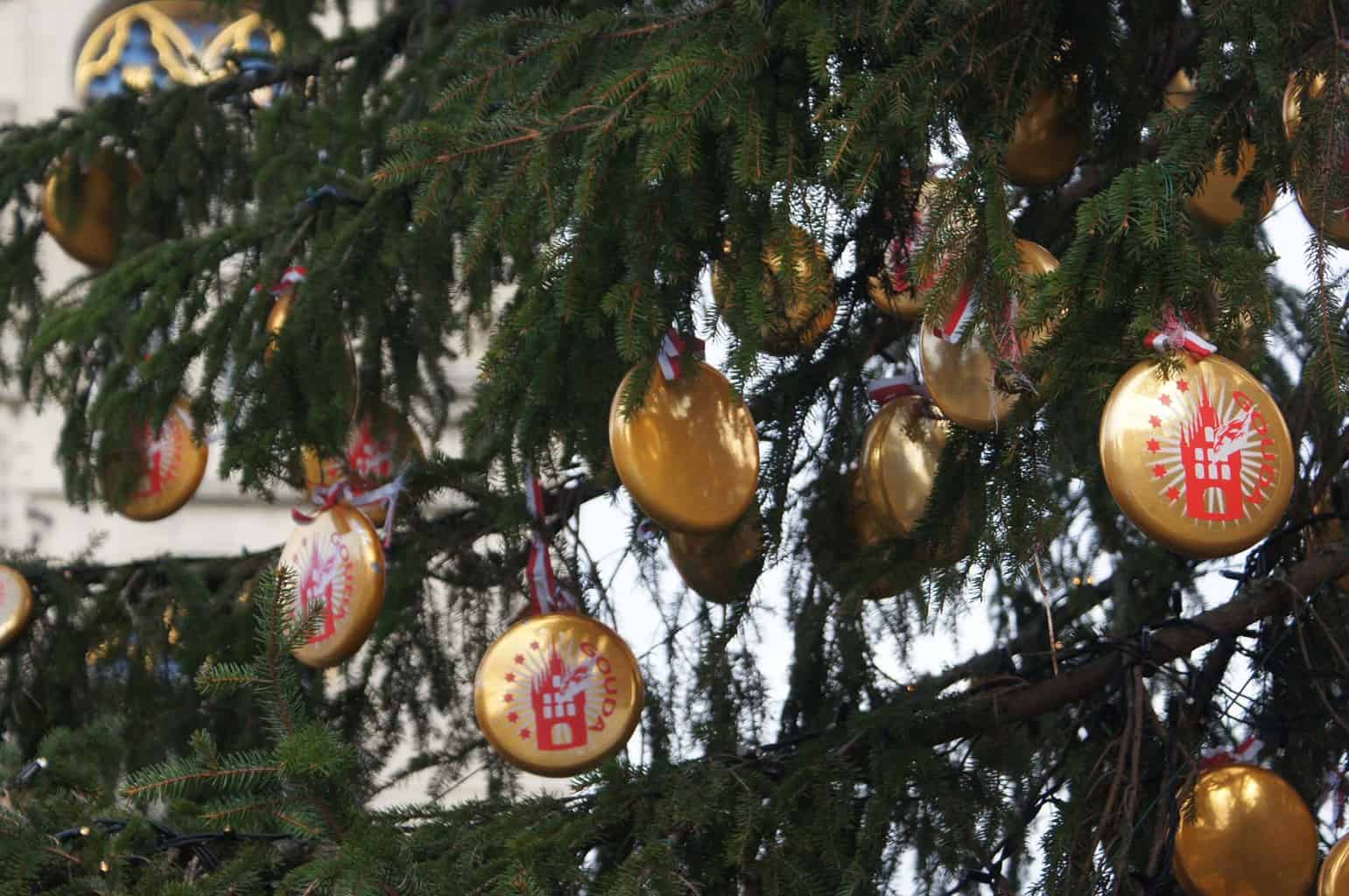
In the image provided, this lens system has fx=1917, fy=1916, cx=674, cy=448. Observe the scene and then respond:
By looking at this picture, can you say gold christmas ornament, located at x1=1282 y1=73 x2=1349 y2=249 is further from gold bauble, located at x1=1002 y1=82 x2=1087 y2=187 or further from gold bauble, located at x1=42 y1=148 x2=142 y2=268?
gold bauble, located at x1=42 y1=148 x2=142 y2=268

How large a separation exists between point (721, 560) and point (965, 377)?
0.86 meters

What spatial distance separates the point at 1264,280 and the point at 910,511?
108 cm

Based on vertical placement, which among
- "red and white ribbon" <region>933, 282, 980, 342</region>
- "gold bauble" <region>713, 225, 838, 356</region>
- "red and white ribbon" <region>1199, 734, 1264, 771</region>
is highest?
"gold bauble" <region>713, 225, 838, 356</region>

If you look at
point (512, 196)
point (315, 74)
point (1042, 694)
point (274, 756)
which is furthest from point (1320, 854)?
point (315, 74)

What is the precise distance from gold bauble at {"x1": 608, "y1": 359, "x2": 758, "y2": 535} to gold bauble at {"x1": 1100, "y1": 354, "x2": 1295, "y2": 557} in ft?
2.37

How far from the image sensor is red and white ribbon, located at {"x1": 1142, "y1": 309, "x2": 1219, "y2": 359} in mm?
2371

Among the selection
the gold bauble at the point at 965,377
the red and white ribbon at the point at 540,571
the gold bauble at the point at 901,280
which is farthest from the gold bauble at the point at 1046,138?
the red and white ribbon at the point at 540,571

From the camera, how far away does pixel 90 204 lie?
481cm

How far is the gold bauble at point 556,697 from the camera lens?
3.29 meters

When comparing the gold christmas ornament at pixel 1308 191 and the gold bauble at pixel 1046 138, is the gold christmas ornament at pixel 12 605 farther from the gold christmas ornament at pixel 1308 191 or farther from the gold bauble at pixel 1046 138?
the gold christmas ornament at pixel 1308 191

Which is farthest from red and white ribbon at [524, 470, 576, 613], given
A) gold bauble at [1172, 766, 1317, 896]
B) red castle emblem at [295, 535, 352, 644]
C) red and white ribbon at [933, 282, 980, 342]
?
gold bauble at [1172, 766, 1317, 896]

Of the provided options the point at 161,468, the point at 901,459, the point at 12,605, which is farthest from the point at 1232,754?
the point at 12,605

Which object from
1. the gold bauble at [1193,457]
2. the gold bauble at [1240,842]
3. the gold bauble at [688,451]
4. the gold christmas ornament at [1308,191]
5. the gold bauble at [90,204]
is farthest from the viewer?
the gold bauble at [90,204]

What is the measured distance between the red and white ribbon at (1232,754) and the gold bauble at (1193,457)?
1.04 m
